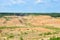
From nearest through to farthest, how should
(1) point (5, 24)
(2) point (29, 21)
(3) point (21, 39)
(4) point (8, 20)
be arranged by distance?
(3) point (21, 39) < (1) point (5, 24) < (4) point (8, 20) < (2) point (29, 21)

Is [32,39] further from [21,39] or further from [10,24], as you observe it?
[10,24]

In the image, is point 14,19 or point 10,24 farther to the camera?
point 14,19

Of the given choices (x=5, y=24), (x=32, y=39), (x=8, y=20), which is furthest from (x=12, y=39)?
(x=8, y=20)

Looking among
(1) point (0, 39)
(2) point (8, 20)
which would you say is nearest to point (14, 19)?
(2) point (8, 20)

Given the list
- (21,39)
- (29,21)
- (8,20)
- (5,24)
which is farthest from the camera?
(29,21)

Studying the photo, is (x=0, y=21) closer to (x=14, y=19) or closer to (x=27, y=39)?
(x=14, y=19)

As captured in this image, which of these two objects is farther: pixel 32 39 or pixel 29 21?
pixel 29 21

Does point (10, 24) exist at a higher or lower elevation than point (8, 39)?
lower

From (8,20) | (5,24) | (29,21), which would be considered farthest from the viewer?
(29,21)

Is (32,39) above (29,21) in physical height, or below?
above
